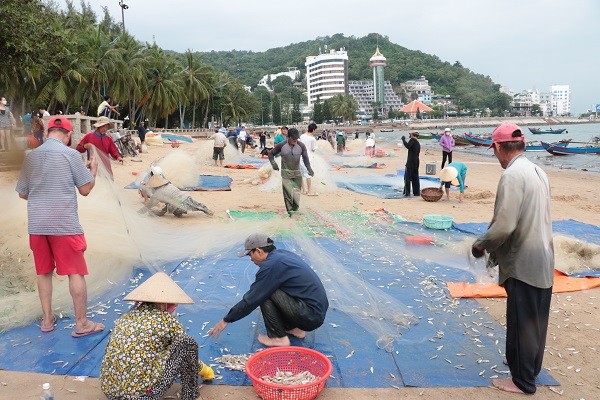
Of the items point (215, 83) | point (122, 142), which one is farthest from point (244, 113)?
point (122, 142)

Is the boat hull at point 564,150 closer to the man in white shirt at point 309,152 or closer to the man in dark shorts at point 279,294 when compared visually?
the man in white shirt at point 309,152

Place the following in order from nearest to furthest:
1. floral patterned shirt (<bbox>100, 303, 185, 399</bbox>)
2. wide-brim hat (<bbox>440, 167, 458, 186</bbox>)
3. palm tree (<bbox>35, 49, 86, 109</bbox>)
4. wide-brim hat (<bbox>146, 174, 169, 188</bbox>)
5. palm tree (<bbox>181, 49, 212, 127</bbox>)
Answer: floral patterned shirt (<bbox>100, 303, 185, 399</bbox>) → wide-brim hat (<bbox>146, 174, 169, 188</bbox>) → wide-brim hat (<bbox>440, 167, 458, 186</bbox>) → palm tree (<bbox>35, 49, 86, 109</bbox>) → palm tree (<bbox>181, 49, 212, 127</bbox>)

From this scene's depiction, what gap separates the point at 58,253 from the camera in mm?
3732

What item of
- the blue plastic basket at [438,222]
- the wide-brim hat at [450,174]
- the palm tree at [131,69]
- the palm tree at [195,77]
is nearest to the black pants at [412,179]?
the wide-brim hat at [450,174]

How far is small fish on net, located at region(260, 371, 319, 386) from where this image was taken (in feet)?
10.5

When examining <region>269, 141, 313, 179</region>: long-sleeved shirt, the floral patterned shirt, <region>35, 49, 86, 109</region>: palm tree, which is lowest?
the floral patterned shirt

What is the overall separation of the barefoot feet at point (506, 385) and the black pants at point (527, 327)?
0.09 feet

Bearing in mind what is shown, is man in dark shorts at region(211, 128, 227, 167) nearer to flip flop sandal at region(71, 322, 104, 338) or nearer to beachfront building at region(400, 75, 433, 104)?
flip flop sandal at region(71, 322, 104, 338)

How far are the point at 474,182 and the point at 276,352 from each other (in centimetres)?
1292

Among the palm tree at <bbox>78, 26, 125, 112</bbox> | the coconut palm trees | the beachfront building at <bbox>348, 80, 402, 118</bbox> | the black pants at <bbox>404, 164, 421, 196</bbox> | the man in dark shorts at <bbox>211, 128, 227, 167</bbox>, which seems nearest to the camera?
the black pants at <bbox>404, 164, 421, 196</bbox>

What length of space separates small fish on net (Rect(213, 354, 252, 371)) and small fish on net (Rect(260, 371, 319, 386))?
219 millimetres

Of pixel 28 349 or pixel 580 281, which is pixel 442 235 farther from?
pixel 28 349

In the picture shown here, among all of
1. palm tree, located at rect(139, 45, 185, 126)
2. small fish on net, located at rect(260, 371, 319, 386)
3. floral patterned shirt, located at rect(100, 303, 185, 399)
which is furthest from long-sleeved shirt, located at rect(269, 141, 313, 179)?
palm tree, located at rect(139, 45, 185, 126)

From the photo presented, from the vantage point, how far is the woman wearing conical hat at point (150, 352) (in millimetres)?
2744
